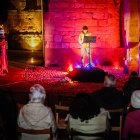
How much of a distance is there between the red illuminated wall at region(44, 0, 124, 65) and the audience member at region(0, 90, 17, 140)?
10.1 metres

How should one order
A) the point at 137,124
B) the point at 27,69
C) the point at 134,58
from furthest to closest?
the point at 27,69 < the point at 134,58 < the point at 137,124

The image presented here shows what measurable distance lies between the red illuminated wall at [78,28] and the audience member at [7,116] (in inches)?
398

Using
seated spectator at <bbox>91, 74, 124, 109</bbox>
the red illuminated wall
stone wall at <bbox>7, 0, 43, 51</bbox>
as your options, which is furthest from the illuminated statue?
seated spectator at <bbox>91, 74, 124, 109</bbox>

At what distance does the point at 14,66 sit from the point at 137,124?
11.9m

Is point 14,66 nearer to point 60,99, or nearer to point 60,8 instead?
point 60,8

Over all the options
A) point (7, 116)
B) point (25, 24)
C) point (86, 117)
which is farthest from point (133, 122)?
point (25, 24)

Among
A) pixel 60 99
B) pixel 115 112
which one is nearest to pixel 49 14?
pixel 60 99

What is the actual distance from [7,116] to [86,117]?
1.53 metres

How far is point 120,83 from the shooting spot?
508 inches

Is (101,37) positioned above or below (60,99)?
above

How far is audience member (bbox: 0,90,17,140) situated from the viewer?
259 inches

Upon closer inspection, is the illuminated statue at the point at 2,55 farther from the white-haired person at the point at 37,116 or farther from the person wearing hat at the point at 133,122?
the person wearing hat at the point at 133,122

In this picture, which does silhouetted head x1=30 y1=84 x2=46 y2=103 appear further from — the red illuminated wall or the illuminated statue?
Result: the red illuminated wall

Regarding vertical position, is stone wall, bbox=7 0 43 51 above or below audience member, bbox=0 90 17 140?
above
